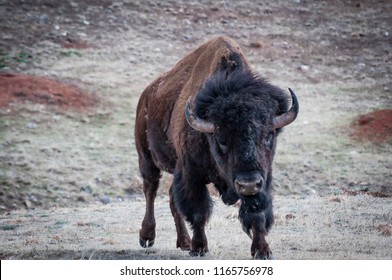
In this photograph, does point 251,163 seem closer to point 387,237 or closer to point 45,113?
point 387,237

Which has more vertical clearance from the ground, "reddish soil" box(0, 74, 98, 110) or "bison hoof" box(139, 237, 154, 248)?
"bison hoof" box(139, 237, 154, 248)

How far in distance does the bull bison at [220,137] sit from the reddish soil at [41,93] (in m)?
9.55

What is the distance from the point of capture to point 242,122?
20.7 ft

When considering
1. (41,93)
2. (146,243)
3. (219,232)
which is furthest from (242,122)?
(41,93)

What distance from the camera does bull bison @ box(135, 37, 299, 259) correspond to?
6.28 meters

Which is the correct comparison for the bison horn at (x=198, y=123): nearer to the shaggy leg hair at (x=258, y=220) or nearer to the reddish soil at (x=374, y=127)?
the shaggy leg hair at (x=258, y=220)

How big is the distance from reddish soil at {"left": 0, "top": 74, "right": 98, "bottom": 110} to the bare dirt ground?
40 mm

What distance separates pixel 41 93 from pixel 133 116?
2226 millimetres

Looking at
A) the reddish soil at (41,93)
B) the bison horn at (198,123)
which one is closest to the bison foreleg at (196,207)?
the bison horn at (198,123)

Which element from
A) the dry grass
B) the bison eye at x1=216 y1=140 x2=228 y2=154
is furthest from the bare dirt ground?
the bison eye at x1=216 y1=140 x2=228 y2=154

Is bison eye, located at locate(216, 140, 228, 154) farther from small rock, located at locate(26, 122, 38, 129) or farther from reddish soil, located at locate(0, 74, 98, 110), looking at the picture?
reddish soil, located at locate(0, 74, 98, 110)

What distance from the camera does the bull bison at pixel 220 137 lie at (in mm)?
6277

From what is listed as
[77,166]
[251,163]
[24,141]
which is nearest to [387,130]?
[77,166]

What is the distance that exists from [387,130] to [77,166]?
6.10 metres
